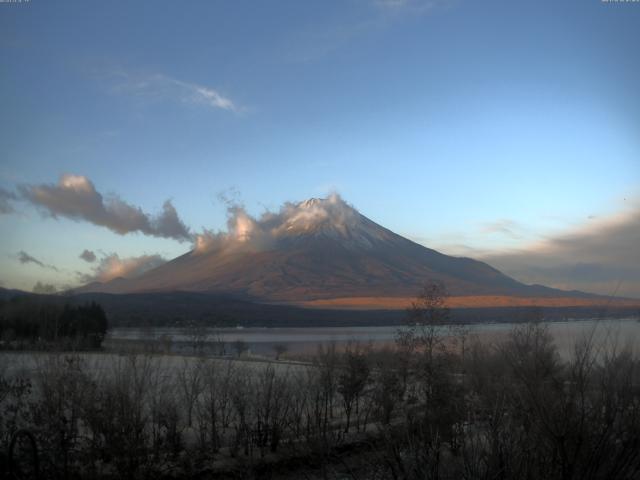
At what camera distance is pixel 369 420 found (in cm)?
2002

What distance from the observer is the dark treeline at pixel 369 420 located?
5129 millimetres

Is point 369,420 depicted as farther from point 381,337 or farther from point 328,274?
point 328,274

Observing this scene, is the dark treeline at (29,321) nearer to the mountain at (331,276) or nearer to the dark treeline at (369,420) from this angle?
the dark treeline at (369,420)

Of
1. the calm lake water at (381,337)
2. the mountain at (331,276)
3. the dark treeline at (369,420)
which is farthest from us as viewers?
the mountain at (331,276)

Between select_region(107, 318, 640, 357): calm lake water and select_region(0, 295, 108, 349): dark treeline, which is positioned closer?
select_region(107, 318, 640, 357): calm lake water

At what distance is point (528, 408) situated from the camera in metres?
6.10

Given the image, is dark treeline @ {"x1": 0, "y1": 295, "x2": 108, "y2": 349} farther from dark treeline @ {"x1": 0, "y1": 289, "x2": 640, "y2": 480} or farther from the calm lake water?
dark treeline @ {"x1": 0, "y1": 289, "x2": 640, "y2": 480}

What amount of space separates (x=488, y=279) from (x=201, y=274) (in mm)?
89698

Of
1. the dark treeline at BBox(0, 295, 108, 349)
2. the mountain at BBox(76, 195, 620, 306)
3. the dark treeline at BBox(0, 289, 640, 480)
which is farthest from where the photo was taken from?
the mountain at BBox(76, 195, 620, 306)

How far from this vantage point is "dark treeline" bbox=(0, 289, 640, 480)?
5129 mm

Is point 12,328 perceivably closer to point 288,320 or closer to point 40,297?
point 40,297

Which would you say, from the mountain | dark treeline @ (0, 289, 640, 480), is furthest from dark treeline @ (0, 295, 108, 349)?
the mountain

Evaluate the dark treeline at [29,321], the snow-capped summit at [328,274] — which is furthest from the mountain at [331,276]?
the dark treeline at [29,321]

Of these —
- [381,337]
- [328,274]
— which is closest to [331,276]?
[328,274]
